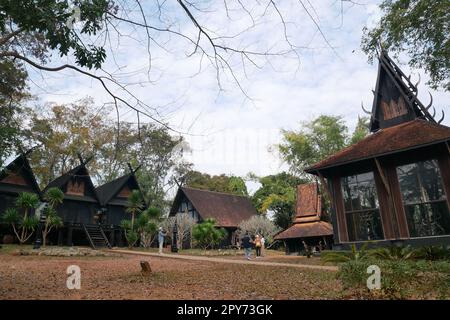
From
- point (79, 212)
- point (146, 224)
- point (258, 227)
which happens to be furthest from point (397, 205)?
point (79, 212)

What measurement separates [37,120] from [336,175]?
2912cm

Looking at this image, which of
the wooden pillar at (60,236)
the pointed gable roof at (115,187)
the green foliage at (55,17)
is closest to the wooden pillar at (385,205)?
the green foliage at (55,17)

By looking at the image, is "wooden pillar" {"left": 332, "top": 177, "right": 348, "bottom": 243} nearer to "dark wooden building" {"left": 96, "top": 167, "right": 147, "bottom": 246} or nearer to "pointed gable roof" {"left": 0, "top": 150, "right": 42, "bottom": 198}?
"dark wooden building" {"left": 96, "top": 167, "right": 147, "bottom": 246}

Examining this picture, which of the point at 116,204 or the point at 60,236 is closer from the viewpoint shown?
the point at 60,236

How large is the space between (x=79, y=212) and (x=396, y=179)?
2629cm

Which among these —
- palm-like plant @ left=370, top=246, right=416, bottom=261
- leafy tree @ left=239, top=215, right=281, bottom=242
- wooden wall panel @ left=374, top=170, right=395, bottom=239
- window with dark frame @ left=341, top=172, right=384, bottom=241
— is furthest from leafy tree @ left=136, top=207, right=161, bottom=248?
palm-like plant @ left=370, top=246, right=416, bottom=261

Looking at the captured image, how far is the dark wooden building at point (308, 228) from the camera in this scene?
23953 mm

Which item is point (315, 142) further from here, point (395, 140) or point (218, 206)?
point (395, 140)

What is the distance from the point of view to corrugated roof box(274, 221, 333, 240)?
2352 cm

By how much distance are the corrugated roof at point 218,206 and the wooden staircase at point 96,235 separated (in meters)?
10.2

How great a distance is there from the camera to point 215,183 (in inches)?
2128

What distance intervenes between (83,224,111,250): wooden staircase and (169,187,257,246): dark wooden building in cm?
1021
